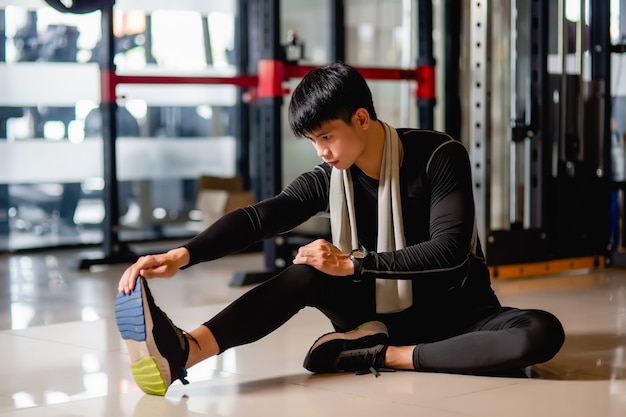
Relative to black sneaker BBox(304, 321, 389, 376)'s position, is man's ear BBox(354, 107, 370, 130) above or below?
above

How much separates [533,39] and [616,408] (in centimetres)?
273

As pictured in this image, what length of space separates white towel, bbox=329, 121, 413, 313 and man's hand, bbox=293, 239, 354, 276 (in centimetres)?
22

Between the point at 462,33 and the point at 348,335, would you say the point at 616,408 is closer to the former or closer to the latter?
the point at 348,335

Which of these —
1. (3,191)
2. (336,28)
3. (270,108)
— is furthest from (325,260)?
(3,191)

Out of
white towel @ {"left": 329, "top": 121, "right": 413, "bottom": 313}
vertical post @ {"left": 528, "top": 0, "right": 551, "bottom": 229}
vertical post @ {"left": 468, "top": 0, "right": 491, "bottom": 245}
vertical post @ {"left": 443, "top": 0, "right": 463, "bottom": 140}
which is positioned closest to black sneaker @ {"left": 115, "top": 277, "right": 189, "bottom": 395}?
white towel @ {"left": 329, "top": 121, "right": 413, "bottom": 313}

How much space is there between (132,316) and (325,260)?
0.46 m

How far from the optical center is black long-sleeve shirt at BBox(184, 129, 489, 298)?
2.42 metres

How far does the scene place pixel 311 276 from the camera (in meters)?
2.46

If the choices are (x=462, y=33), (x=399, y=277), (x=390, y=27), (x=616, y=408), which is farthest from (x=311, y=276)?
(x=390, y=27)

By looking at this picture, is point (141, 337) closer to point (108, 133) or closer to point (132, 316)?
point (132, 316)

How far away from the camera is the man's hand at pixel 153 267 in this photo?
2.25 meters

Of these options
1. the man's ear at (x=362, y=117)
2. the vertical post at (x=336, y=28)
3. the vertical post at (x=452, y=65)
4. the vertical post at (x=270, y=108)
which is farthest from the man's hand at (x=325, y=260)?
the vertical post at (x=336, y=28)

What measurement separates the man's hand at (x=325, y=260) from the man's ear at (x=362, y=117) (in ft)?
1.03

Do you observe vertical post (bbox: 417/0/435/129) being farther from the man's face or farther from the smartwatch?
the smartwatch
